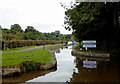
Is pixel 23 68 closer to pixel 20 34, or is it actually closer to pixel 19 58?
pixel 19 58

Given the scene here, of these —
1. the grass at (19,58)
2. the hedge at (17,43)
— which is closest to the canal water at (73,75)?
the grass at (19,58)

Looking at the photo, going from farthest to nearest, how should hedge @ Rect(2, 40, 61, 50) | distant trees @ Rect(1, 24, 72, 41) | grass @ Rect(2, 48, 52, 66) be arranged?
distant trees @ Rect(1, 24, 72, 41) < hedge @ Rect(2, 40, 61, 50) < grass @ Rect(2, 48, 52, 66)

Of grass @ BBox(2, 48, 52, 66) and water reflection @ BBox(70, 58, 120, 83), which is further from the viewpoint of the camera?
grass @ BBox(2, 48, 52, 66)

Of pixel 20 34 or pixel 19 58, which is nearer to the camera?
pixel 19 58

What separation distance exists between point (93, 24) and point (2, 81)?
43.6 ft

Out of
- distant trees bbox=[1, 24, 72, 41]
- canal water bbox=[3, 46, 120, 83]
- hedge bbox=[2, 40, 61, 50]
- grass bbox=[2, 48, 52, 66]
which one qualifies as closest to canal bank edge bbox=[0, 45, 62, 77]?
canal water bbox=[3, 46, 120, 83]

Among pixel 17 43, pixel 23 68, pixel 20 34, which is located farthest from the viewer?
pixel 20 34

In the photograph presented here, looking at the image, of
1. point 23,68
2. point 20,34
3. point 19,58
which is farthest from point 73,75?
point 20,34

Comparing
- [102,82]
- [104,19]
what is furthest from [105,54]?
[102,82]

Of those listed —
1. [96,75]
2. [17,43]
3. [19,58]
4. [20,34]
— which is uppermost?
[20,34]

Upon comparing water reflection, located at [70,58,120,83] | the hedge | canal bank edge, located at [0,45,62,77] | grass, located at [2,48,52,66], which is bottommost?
water reflection, located at [70,58,120,83]

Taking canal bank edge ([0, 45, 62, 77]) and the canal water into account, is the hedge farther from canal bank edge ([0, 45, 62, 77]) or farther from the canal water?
the canal water

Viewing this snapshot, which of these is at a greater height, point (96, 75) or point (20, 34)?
point (20, 34)

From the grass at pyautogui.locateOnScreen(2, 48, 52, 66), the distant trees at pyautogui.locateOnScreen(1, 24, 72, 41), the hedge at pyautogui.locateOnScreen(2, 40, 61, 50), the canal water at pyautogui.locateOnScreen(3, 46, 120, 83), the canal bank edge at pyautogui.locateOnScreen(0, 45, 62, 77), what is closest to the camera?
the canal water at pyautogui.locateOnScreen(3, 46, 120, 83)
